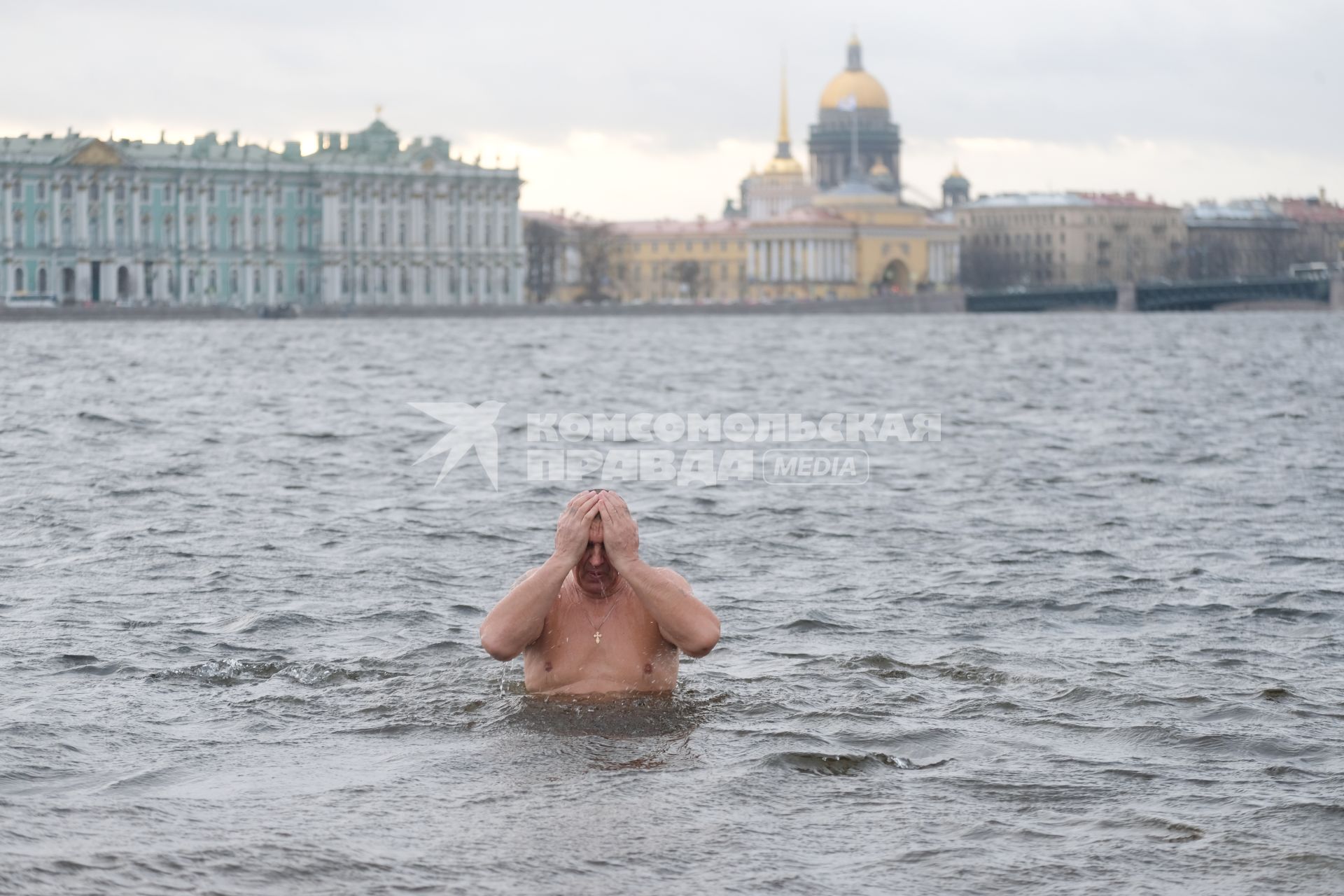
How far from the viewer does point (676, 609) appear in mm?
6660

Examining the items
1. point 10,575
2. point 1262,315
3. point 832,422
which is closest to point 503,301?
point 1262,315

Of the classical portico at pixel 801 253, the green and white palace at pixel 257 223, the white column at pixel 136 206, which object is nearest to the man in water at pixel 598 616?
the green and white palace at pixel 257 223

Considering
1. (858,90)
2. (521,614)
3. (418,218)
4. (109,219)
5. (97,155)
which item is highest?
(858,90)

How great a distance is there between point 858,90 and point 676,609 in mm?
156388

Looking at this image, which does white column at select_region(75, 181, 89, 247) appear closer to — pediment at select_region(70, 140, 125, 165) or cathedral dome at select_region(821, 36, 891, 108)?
pediment at select_region(70, 140, 125, 165)

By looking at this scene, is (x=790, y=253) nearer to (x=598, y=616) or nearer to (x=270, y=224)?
(x=270, y=224)

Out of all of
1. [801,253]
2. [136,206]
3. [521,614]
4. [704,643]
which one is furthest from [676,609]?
[801,253]

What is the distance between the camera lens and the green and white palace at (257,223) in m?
87.9

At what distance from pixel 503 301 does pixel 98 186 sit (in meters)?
22.6

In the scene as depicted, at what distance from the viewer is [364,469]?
17.1 meters

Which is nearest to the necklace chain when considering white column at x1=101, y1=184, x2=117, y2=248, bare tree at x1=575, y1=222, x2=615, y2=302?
white column at x1=101, y1=184, x2=117, y2=248

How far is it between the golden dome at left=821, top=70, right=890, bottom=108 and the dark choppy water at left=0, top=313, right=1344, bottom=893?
14354 centimetres

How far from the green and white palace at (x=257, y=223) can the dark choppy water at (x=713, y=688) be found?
7195 centimetres

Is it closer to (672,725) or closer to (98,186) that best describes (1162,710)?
(672,725)
